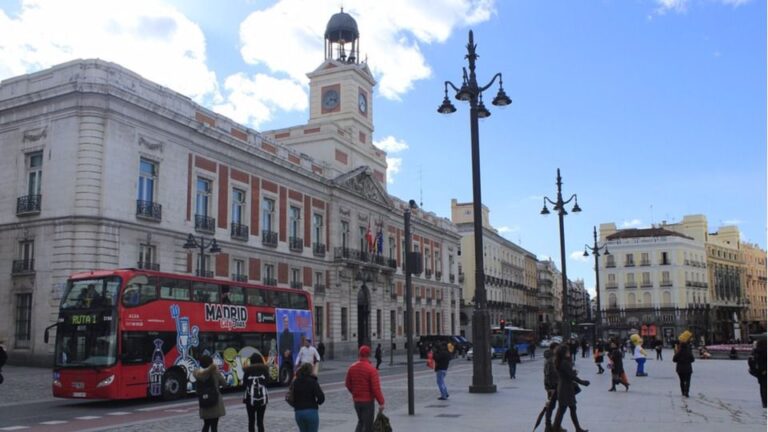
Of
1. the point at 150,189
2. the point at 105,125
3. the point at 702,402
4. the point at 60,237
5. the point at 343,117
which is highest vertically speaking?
the point at 343,117

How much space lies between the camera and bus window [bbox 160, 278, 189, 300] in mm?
20281

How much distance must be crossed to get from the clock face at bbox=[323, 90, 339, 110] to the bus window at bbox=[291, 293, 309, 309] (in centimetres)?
3074

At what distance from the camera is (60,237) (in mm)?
29719

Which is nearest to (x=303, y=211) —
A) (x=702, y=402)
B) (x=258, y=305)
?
(x=258, y=305)

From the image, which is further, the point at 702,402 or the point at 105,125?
the point at 105,125

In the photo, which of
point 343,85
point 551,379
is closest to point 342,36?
point 343,85

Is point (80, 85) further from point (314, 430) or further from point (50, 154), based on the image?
point (314, 430)

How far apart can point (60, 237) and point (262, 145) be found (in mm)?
14927

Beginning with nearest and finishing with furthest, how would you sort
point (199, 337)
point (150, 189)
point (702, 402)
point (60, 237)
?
point (702, 402)
point (199, 337)
point (60, 237)
point (150, 189)

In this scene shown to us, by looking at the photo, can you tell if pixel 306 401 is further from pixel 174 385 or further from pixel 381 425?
pixel 174 385

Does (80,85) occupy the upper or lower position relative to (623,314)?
upper

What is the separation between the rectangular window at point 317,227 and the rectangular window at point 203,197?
11206 mm

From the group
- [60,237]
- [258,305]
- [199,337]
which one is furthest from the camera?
[60,237]

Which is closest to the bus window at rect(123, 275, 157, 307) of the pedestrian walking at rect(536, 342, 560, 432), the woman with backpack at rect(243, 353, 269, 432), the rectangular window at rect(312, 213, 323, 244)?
the woman with backpack at rect(243, 353, 269, 432)
